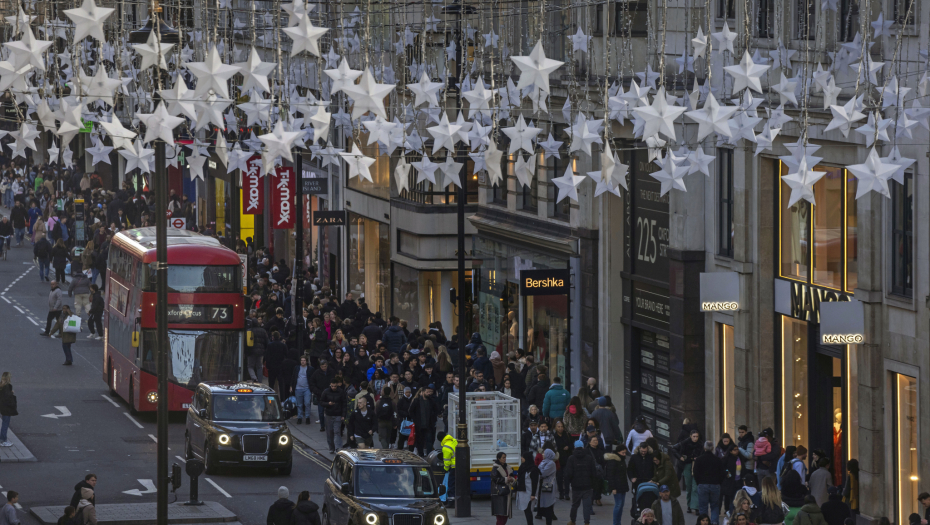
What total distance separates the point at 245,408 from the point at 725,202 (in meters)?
9.14

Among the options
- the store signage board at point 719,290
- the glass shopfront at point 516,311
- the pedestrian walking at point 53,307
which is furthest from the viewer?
the pedestrian walking at point 53,307

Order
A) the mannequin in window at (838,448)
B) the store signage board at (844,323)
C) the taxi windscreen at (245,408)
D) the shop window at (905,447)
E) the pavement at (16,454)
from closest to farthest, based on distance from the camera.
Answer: the shop window at (905,447) → the store signage board at (844,323) → the mannequin in window at (838,448) → the taxi windscreen at (245,408) → the pavement at (16,454)

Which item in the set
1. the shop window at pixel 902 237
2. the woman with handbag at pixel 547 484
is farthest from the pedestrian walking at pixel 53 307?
the shop window at pixel 902 237

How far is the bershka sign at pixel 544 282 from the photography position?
32.3 meters

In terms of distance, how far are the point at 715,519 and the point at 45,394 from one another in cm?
1832

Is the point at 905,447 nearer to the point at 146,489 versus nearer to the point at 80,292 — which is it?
the point at 146,489

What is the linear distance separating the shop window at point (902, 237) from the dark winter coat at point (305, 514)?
873 centimetres

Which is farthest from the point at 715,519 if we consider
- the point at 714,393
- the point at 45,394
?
the point at 45,394

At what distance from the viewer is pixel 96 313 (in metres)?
44.6

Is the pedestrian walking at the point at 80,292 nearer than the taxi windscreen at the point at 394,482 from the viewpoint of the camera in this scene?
No

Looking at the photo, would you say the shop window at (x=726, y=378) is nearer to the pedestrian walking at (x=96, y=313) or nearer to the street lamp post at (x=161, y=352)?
the street lamp post at (x=161, y=352)

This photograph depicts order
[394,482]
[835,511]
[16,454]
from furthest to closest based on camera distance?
[16,454]
[394,482]
[835,511]

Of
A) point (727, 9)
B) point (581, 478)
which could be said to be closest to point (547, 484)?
point (581, 478)

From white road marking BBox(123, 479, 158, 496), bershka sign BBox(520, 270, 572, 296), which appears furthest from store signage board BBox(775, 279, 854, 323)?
white road marking BBox(123, 479, 158, 496)
